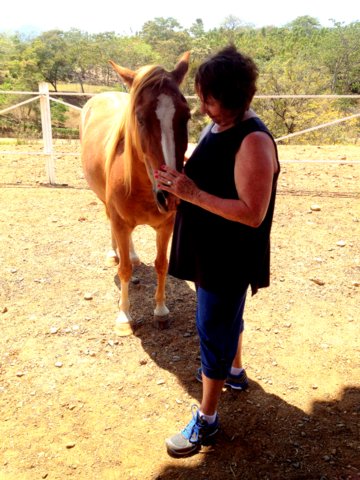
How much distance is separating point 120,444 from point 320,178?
5.75 metres

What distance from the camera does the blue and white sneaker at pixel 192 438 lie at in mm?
2104

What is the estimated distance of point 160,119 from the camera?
2.05 meters

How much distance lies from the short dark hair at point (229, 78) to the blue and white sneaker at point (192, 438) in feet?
5.27

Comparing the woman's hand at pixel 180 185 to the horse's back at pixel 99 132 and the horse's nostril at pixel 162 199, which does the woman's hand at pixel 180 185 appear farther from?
the horse's back at pixel 99 132

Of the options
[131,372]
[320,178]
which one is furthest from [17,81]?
[131,372]

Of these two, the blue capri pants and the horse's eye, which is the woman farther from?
the horse's eye

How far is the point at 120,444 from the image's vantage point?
2.19m

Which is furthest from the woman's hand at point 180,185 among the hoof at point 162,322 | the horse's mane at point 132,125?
the hoof at point 162,322

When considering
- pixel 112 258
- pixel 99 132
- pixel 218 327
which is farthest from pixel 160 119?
pixel 112 258

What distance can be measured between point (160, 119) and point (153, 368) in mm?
1696

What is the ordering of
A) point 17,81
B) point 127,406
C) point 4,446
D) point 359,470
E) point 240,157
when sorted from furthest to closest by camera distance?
point 17,81 < point 127,406 < point 4,446 < point 359,470 < point 240,157

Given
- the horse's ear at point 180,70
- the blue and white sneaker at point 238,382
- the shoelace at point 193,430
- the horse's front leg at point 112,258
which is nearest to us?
the shoelace at point 193,430

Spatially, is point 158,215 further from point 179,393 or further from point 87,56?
point 87,56

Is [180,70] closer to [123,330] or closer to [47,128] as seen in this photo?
[123,330]
